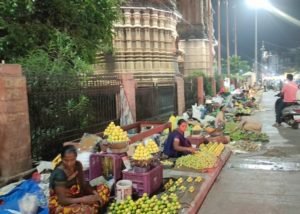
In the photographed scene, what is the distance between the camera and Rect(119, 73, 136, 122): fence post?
11251mm

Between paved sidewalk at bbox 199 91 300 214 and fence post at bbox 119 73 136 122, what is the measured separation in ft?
12.3

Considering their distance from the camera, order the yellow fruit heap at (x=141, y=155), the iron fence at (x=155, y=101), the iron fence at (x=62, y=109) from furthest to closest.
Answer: the iron fence at (x=155, y=101) < the iron fence at (x=62, y=109) < the yellow fruit heap at (x=141, y=155)

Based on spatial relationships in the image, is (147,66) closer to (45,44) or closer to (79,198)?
(45,44)

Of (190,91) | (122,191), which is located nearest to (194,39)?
(190,91)

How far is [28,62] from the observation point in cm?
765

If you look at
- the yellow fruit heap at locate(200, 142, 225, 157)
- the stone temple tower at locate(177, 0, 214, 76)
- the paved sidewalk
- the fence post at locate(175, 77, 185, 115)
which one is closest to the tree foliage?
the yellow fruit heap at locate(200, 142, 225, 157)

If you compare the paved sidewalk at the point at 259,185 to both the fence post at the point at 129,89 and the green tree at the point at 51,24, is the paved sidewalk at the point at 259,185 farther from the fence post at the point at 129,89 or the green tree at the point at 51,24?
the green tree at the point at 51,24

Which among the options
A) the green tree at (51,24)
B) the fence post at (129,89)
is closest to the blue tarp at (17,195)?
the green tree at (51,24)

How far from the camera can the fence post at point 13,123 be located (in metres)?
5.70

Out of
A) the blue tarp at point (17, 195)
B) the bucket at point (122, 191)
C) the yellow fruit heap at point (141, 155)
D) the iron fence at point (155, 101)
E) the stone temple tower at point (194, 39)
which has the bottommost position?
the bucket at point (122, 191)

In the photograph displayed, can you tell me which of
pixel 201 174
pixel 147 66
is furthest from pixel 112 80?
pixel 147 66

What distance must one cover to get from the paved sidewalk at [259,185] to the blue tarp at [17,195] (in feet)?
7.52

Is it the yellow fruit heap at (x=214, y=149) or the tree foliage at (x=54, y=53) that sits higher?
the tree foliage at (x=54, y=53)

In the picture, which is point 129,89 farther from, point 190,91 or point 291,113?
point 190,91
